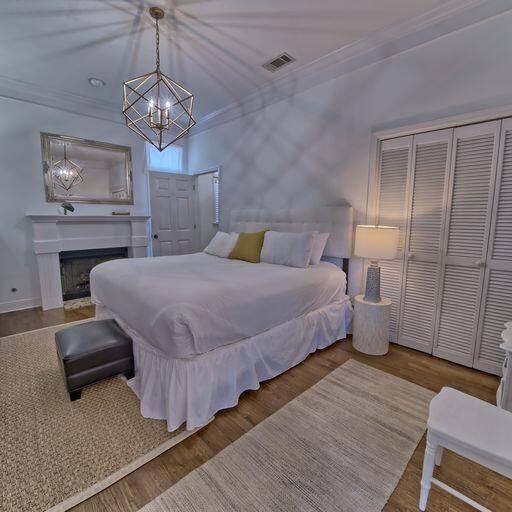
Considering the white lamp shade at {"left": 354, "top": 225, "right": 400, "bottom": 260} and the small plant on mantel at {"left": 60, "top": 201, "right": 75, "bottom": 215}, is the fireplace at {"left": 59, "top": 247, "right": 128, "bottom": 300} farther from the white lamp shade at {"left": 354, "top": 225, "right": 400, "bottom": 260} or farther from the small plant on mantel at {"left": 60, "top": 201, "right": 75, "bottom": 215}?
the white lamp shade at {"left": 354, "top": 225, "right": 400, "bottom": 260}

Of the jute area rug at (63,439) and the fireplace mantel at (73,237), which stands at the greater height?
the fireplace mantel at (73,237)

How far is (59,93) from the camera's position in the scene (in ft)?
12.3

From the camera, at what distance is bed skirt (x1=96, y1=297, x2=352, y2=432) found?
64.2 inches

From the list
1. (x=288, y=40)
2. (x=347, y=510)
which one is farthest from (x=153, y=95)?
(x=347, y=510)

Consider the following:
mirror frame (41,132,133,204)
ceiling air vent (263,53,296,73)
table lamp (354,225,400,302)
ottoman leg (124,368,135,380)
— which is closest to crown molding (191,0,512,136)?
ceiling air vent (263,53,296,73)

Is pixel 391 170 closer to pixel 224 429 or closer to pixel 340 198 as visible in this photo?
pixel 340 198

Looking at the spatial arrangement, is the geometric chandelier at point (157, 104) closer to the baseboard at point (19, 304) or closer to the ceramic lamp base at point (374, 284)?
the ceramic lamp base at point (374, 284)

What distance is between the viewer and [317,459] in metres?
1.47

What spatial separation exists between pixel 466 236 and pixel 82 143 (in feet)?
16.5

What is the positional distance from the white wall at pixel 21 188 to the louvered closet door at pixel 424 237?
464 cm

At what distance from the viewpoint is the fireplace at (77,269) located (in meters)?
4.20

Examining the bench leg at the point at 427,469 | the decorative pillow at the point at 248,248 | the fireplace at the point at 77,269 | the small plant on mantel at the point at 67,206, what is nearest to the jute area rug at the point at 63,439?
the bench leg at the point at 427,469

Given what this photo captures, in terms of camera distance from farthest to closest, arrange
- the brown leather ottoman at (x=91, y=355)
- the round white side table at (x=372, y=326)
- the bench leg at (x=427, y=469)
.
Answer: the round white side table at (x=372, y=326) < the brown leather ottoman at (x=91, y=355) < the bench leg at (x=427, y=469)

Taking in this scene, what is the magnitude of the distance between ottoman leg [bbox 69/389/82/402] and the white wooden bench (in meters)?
2.11
